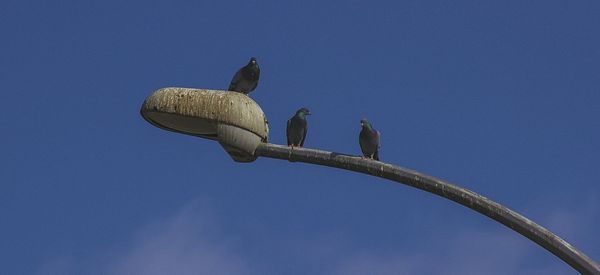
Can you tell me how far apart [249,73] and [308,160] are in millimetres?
5480

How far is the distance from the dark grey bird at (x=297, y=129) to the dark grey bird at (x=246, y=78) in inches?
23.8

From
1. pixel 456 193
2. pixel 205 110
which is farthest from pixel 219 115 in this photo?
pixel 456 193

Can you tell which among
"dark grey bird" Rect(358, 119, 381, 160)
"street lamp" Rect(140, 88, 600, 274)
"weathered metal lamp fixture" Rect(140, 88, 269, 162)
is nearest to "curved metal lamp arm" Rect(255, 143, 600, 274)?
"street lamp" Rect(140, 88, 600, 274)

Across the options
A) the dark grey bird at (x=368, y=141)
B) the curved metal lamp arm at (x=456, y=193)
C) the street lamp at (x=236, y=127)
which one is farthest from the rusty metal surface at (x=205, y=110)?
the dark grey bird at (x=368, y=141)

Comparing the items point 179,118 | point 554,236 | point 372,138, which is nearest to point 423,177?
point 554,236

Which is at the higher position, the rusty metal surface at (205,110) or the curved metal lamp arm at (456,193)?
the rusty metal surface at (205,110)

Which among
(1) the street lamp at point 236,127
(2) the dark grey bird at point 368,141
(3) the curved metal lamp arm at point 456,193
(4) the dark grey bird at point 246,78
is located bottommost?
(3) the curved metal lamp arm at point 456,193

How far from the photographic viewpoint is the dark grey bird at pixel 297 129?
11.7 m

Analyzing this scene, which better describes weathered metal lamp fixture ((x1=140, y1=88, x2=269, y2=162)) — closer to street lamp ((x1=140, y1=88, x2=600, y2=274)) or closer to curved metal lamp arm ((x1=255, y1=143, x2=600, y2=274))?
street lamp ((x1=140, y1=88, x2=600, y2=274))

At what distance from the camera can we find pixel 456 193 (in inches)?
234

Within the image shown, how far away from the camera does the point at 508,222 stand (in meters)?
5.81

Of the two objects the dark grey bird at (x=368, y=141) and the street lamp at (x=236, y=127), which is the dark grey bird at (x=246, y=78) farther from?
the street lamp at (x=236, y=127)

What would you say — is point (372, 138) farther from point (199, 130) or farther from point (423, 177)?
point (423, 177)

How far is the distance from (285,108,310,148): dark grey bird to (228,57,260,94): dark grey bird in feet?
1.98
